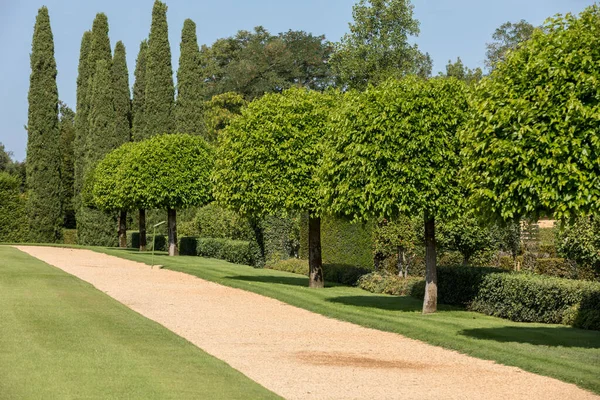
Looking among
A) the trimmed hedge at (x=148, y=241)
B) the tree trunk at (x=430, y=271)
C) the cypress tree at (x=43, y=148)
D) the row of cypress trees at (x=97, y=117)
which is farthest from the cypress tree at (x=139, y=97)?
Result: the tree trunk at (x=430, y=271)

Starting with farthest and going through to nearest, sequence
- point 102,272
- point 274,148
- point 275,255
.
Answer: point 275,255, point 102,272, point 274,148

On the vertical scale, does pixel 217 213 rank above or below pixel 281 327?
above

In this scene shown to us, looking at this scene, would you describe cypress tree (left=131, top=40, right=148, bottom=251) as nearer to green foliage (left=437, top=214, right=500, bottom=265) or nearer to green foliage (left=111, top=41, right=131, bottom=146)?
green foliage (left=111, top=41, right=131, bottom=146)

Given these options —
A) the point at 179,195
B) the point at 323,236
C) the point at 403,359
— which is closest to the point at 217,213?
the point at 179,195

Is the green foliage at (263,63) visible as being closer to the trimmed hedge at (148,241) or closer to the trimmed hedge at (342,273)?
the trimmed hedge at (148,241)

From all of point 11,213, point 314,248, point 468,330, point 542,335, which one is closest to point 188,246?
point 11,213

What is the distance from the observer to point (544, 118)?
42.2 ft

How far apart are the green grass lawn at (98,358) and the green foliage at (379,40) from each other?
32.1 m

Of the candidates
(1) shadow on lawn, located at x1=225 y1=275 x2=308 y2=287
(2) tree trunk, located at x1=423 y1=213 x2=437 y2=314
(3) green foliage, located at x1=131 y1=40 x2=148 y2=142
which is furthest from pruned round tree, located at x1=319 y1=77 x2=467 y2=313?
(3) green foliage, located at x1=131 y1=40 x2=148 y2=142

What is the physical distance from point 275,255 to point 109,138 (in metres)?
25.7

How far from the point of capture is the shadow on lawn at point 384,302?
20.7 m

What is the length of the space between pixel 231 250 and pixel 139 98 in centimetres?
3009

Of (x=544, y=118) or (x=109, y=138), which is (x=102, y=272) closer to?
(x=544, y=118)

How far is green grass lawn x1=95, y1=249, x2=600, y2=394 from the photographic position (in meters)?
12.2
